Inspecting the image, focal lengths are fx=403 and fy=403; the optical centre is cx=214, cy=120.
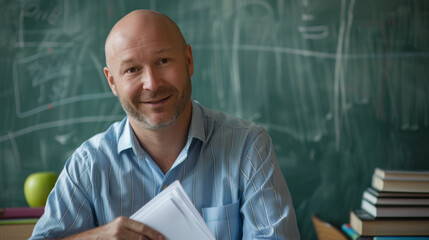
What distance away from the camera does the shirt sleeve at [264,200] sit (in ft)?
3.92

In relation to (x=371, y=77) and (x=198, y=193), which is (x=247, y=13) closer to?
(x=371, y=77)

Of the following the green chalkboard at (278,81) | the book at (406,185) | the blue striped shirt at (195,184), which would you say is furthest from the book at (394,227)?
the blue striped shirt at (195,184)

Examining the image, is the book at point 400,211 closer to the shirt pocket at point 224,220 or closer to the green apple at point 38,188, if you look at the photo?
the shirt pocket at point 224,220

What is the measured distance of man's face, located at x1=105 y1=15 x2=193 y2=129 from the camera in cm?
124

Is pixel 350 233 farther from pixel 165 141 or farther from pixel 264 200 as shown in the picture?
pixel 165 141

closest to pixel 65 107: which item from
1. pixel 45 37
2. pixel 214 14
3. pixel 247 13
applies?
pixel 45 37

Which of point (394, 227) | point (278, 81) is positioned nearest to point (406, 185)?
point (394, 227)

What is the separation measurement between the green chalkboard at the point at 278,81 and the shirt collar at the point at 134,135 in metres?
0.61

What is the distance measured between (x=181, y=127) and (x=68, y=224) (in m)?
0.46

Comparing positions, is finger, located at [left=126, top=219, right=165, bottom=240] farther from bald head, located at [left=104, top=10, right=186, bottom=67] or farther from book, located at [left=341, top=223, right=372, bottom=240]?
book, located at [left=341, top=223, right=372, bottom=240]

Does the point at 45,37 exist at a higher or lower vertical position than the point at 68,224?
higher

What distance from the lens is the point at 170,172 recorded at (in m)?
1.30

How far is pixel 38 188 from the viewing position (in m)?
1.80

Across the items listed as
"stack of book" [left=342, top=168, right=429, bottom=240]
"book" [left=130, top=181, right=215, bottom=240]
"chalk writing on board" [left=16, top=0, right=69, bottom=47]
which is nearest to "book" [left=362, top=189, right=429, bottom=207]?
"stack of book" [left=342, top=168, right=429, bottom=240]
